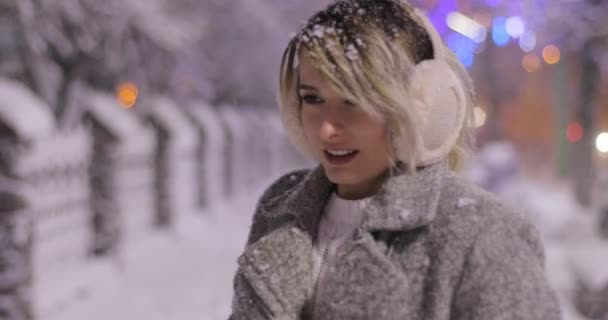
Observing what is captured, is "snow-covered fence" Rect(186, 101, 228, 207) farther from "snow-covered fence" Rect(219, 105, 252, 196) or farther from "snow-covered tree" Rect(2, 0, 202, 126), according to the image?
"snow-covered tree" Rect(2, 0, 202, 126)

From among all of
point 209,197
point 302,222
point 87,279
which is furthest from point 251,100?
point 302,222

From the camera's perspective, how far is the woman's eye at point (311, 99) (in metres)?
2.00

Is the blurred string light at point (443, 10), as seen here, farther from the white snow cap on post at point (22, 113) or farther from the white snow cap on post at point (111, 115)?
the white snow cap on post at point (22, 113)

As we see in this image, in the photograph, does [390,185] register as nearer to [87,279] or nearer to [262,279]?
[262,279]

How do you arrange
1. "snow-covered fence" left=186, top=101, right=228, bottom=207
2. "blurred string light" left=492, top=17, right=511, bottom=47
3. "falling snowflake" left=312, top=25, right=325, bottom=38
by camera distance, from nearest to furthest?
"falling snowflake" left=312, top=25, right=325, bottom=38 → "blurred string light" left=492, top=17, right=511, bottom=47 → "snow-covered fence" left=186, top=101, right=228, bottom=207

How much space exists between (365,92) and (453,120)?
0.25 m

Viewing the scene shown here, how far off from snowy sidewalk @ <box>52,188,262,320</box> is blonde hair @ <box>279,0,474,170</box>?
5.50 meters

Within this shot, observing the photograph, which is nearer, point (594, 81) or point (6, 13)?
point (6, 13)

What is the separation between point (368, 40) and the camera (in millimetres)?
1918

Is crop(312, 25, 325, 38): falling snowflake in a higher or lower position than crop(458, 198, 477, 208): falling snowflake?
higher

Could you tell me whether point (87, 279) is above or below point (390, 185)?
above

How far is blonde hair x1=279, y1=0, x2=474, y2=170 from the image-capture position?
188 centimetres

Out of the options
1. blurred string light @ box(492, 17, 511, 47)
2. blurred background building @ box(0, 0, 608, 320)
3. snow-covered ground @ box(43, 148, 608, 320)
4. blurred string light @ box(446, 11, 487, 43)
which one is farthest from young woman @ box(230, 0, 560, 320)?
blurred string light @ box(446, 11, 487, 43)

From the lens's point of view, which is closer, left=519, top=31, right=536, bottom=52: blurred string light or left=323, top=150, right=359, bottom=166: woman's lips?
left=323, top=150, right=359, bottom=166: woman's lips
